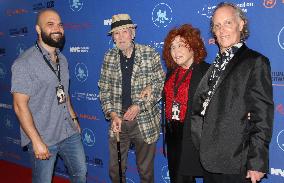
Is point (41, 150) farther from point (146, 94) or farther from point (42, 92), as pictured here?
point (146, 94)

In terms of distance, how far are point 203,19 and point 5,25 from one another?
350cm

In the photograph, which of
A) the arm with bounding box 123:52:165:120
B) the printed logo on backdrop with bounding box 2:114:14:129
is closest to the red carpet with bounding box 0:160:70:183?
Result: the printed logo on backdrop with bounding box 2:114:14:129

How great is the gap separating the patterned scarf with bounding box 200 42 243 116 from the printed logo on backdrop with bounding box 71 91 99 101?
210cm

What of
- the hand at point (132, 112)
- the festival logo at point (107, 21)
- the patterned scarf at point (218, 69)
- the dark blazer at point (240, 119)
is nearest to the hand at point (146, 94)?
the hand at point (132, 112)

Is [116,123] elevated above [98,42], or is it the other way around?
[98,42]

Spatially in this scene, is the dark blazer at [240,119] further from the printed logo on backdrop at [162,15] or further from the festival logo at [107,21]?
the festival logo at [107,21]

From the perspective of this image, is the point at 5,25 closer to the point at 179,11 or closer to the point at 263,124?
the point at 179,11

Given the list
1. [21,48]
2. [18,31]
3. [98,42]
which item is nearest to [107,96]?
[98,42]

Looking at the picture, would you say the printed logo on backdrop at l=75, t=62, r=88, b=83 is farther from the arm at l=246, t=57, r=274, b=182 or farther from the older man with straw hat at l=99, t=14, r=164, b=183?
the arm at l=246, t=57, r=274, b=182

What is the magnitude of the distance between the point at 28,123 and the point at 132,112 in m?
0.96

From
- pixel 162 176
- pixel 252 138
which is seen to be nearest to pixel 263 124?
pixel 252 138

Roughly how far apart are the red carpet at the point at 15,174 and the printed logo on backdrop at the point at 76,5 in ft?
7.86

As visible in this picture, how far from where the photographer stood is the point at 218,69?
7.41ft

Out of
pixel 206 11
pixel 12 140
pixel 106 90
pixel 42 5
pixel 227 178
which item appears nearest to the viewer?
pixel 227 178
